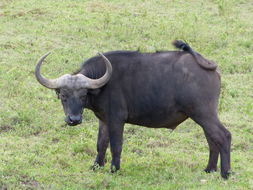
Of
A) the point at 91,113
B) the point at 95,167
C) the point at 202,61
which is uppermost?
the point at 202,61

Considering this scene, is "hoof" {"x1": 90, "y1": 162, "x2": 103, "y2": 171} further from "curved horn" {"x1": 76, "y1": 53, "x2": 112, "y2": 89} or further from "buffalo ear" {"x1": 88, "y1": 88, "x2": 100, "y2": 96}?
"curved horn" {"x1": 76, "y1": 53, "x2": 112, "y2": 89}

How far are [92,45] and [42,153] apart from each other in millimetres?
5889

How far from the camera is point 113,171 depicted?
9594 mm

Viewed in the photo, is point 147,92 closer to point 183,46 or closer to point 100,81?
point 100,81

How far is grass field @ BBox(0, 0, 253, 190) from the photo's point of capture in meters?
9.36

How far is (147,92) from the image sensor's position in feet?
30.9

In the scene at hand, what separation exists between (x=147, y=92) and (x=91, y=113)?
9.48 feet

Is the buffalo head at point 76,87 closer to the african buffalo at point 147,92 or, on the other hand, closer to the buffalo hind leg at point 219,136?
the african buffalo at point 147,92

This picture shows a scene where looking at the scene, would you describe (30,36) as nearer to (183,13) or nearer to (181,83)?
(183,13)

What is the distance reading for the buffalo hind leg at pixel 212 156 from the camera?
9.55 meters

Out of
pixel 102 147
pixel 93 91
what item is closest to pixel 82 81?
pixel 93 91

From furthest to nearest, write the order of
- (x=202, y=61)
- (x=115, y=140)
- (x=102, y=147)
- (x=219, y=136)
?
1. (x=102, y=147)
2. (x=115, y=140)
3. (x=202, y=61)
4. (x=219, y=136)

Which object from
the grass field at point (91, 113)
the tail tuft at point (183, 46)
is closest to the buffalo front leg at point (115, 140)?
the grass field at point (91, 113)

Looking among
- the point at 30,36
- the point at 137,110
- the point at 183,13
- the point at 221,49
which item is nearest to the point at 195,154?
the point at 137,110
